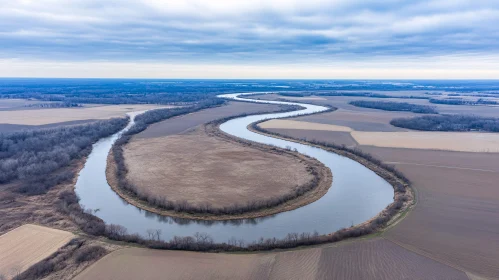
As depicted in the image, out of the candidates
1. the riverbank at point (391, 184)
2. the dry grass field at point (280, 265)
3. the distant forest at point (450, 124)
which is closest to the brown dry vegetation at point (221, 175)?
the riverbank at point (391, 184)

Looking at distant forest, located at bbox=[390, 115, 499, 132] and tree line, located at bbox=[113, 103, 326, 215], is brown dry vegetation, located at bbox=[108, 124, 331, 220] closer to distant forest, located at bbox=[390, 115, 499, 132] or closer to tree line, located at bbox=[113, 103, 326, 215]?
tree line, located at bbox=[113, 103, 326, 215]

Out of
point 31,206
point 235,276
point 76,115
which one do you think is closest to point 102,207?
point 31,206

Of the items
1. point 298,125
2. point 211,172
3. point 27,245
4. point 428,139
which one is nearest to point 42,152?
point 211,172

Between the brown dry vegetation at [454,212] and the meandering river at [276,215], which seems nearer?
the brown dry vegetation at [454,212]

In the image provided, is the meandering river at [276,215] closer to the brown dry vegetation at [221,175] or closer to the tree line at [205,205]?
the brown dry vegetation at [221,175]

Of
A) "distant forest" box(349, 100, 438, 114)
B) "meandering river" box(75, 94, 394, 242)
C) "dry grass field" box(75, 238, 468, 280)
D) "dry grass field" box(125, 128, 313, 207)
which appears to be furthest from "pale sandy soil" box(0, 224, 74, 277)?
"distant forest" box(349, 100, 438, 114)
